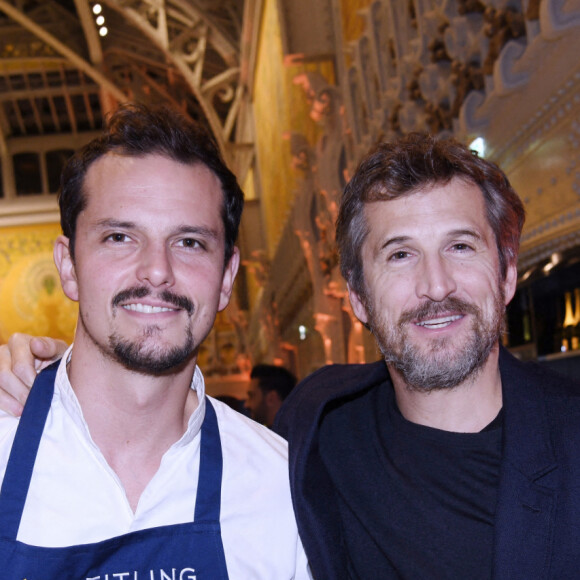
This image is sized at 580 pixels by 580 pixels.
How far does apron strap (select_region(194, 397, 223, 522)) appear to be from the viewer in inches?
74.1

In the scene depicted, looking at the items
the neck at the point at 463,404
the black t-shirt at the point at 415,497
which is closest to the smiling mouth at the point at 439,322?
the neck at the point at 463,404

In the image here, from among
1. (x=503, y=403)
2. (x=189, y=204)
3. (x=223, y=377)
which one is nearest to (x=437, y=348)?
(x=503, y=403)

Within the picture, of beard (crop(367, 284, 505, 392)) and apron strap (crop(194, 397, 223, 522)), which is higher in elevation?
beard (crop(367, 284, 505, 392))

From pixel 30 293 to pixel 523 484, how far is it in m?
20.7

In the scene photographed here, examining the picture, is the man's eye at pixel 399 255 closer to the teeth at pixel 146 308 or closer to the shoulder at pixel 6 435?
the teeth at pixel 146 308

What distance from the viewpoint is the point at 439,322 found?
78.9 inches

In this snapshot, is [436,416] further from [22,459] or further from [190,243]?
[22,459]

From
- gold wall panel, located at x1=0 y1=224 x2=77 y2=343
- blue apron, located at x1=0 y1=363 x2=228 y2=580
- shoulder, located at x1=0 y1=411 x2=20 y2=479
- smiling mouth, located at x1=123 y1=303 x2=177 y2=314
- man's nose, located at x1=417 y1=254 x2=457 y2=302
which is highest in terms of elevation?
gold wall panel, located at x1=0 y1=224 x2=77 y2=343

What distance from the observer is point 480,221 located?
2123mm

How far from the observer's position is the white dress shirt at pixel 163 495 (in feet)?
5.77

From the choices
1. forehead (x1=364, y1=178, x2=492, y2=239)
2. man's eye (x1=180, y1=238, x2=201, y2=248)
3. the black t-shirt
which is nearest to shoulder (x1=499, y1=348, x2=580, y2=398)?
the black t-shirt

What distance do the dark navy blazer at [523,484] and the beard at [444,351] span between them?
4.6 inches

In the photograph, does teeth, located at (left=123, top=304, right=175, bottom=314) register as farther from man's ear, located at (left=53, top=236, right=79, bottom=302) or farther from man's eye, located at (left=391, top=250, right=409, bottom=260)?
man's eye, located at (left=391, top=250, right=409, bottom=260)

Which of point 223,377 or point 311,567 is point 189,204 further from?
point 223,377
